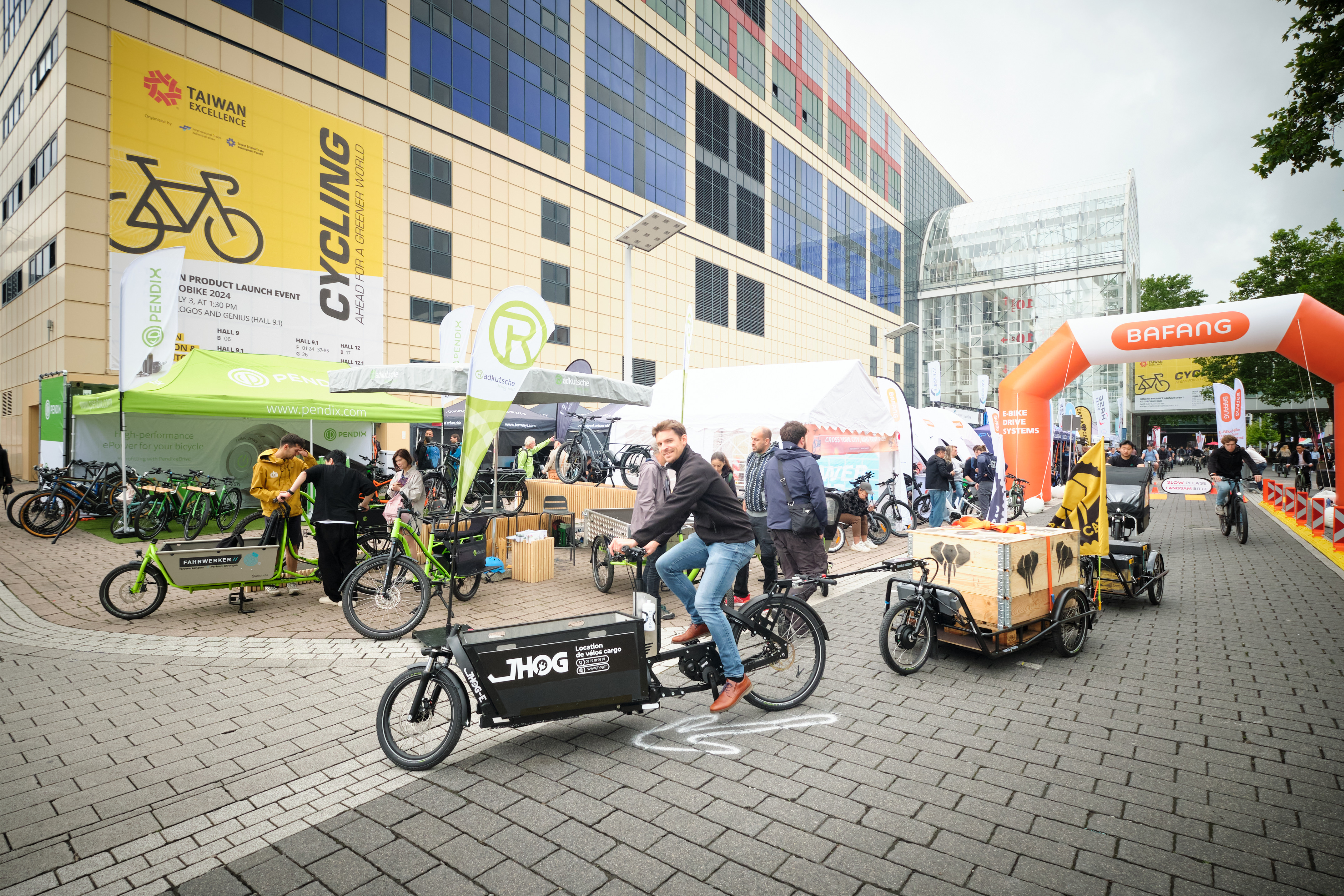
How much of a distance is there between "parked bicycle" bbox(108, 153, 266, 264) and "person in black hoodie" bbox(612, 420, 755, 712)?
1950 cm

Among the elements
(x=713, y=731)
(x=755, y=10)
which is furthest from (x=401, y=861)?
(x=755, y=10)

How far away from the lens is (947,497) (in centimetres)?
1358

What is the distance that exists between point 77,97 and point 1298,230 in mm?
43333

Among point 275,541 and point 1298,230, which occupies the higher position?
point 1298,230

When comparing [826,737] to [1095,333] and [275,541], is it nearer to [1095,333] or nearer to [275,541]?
[275,541]

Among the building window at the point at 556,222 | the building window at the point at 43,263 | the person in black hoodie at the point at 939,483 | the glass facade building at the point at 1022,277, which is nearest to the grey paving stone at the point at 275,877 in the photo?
the person in black hoodie at the point at 939,483

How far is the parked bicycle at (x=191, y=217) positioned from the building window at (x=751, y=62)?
30.6 m

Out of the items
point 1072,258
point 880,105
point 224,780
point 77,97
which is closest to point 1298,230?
point 1072,258

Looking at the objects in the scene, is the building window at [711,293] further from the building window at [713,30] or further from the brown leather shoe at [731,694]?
the brown leather shoe at [731,694]

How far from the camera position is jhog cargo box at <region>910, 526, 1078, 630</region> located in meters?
5.04

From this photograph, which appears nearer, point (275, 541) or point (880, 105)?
point (275, 541)

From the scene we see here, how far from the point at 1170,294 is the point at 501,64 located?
43501 millimetres

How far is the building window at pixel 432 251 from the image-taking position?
2434 cm

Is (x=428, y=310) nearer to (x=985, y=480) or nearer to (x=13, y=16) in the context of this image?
(x=13, y=16)
